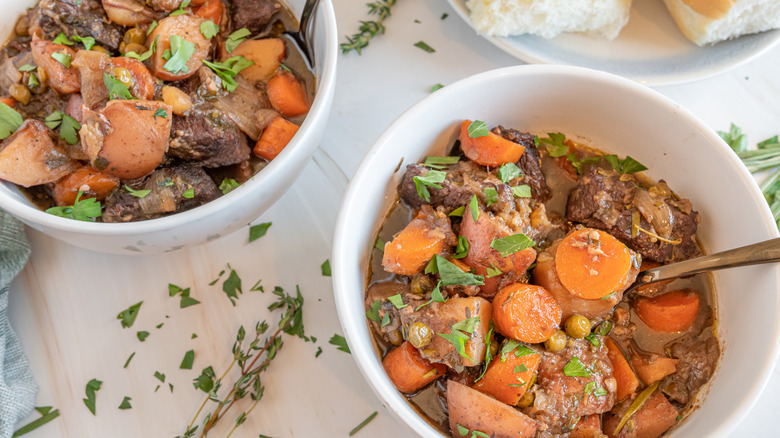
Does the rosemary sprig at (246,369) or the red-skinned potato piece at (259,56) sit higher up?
the red-skinned potato piece at (259,56)

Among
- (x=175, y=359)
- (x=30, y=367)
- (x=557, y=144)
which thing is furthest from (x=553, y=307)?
(x=30, y=367)

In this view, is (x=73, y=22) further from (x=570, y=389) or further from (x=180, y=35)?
(x=570, y=389)

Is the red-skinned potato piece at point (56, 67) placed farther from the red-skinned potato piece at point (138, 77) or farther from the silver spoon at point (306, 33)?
the silver spoon at point (306, 33)

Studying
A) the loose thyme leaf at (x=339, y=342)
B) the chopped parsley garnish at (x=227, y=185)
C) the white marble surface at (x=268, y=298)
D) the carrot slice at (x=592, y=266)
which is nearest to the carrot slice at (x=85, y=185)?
the chopped parsley garnish at (x=227, y=185)

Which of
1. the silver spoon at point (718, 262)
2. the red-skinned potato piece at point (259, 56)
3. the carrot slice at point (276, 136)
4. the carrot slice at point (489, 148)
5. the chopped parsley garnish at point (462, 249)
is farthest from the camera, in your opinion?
the red-skinned potato piece at point (259, 56)

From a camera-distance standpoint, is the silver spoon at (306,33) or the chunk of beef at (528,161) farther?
the silver spoon at (306,33)

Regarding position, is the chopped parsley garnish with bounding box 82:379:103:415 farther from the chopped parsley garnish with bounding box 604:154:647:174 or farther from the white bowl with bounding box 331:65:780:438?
the chopped parsley garnish with bounding box 604:154:647:174
